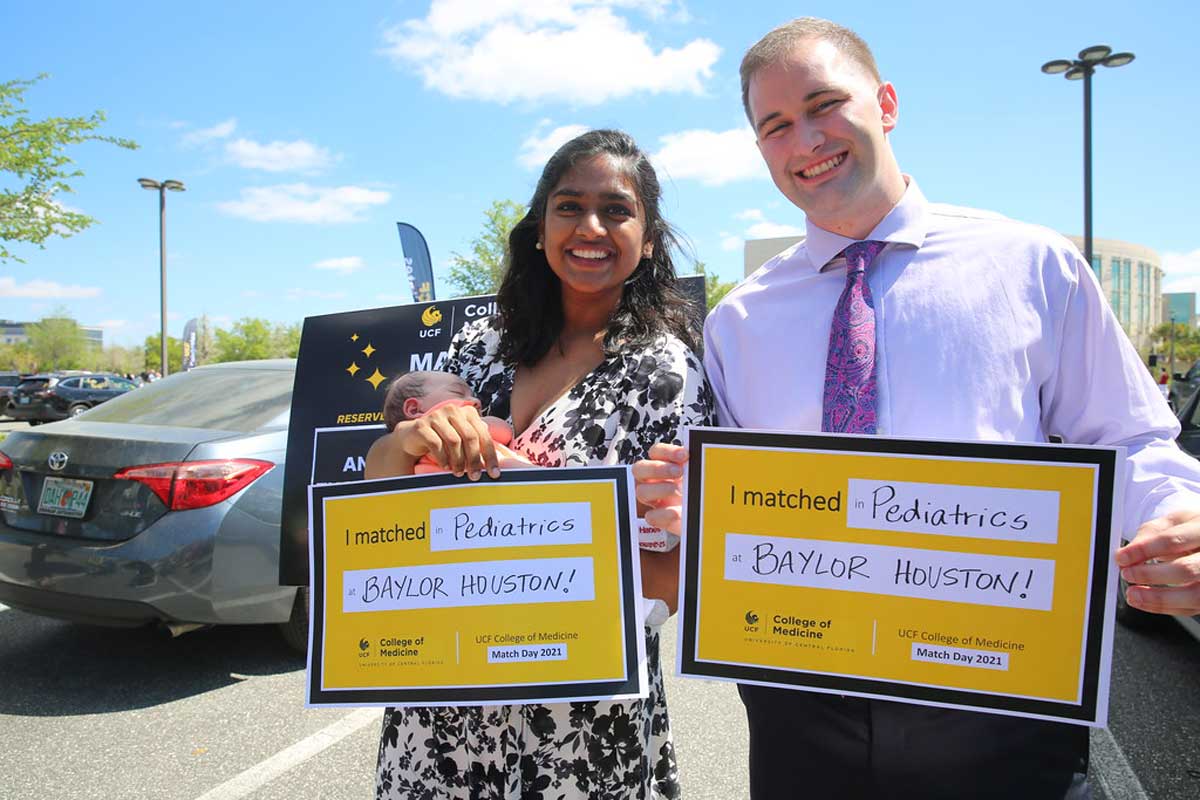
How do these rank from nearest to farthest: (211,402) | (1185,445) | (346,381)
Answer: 1. (346,381)
2. (211,402)
3. (1185,445)

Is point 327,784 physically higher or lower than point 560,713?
lower

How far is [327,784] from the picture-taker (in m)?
3.04

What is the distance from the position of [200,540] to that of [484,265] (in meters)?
24.0

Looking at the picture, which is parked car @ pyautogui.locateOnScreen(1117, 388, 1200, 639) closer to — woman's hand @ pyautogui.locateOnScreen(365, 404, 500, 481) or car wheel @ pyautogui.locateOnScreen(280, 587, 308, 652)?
woman's hand @ pyautogui.locateOnScreen(365, 404, 500, 481)

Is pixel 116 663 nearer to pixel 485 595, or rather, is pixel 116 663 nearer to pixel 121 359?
pixel 485 595

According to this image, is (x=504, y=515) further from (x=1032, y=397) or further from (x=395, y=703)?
(x=1032, y=397)

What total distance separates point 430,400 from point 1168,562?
1441 mm

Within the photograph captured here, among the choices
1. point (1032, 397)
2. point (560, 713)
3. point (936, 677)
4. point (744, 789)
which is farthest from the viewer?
point (744, 789)

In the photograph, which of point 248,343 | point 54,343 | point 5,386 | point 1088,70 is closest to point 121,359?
point 54,343

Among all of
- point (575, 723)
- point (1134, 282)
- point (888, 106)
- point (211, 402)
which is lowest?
point (575, 723)

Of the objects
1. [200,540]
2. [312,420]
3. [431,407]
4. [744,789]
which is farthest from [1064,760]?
[200,540]

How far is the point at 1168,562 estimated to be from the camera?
4.16 feet

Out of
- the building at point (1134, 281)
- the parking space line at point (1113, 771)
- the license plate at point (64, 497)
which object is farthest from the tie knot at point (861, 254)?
the building at point (1134, 281)

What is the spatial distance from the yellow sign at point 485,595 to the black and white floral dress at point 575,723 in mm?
165
